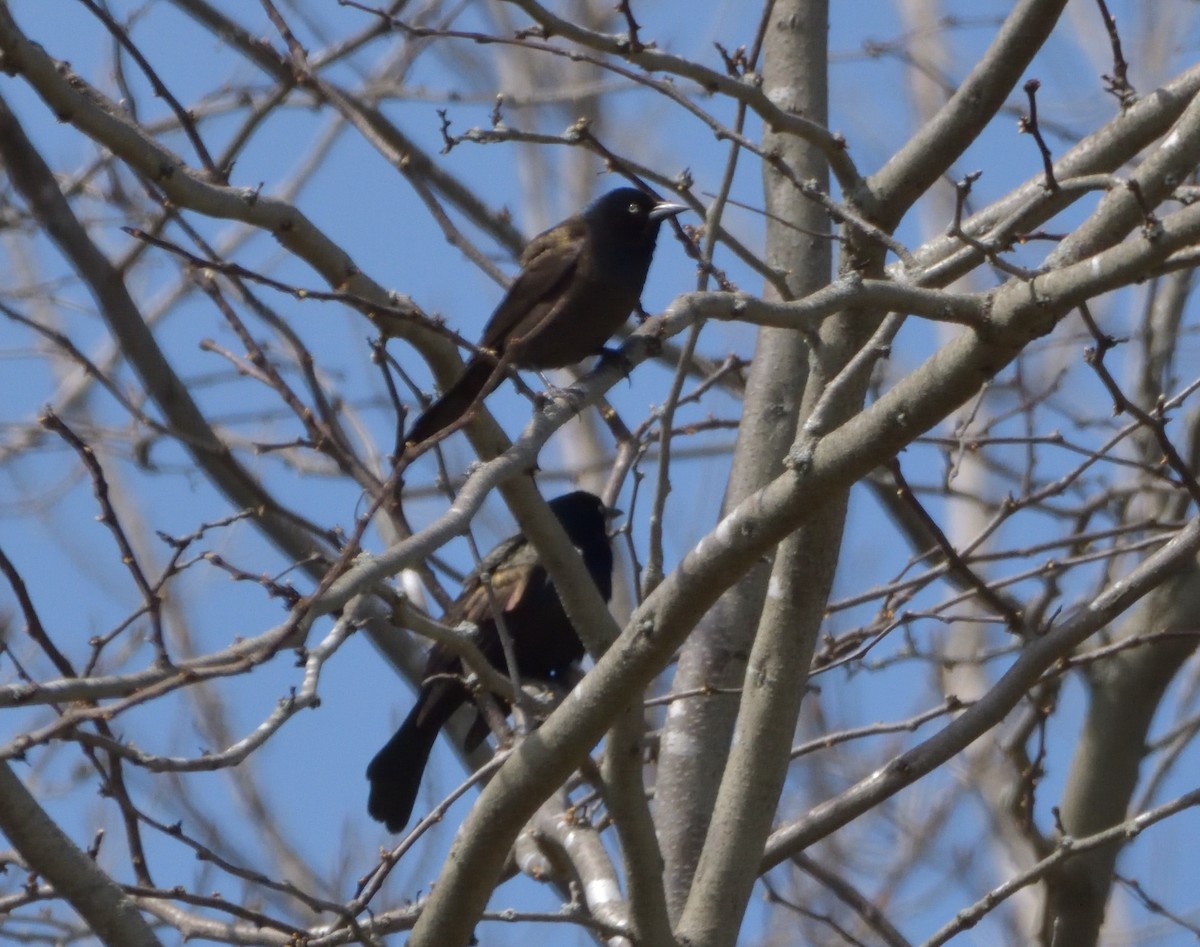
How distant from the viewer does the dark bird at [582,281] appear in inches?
223

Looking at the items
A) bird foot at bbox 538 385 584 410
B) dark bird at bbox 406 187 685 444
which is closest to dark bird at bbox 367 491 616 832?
dark bird at bbox 406 187 685 444

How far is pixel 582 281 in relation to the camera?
574cm

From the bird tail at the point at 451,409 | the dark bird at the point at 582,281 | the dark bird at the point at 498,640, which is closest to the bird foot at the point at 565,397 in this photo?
the bird tail at the point at 451,409

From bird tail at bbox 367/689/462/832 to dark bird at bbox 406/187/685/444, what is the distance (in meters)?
1.31

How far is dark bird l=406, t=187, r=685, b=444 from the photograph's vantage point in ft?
18.6

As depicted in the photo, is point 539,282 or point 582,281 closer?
point 582,281

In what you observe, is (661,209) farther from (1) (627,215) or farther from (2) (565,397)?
(2) (565,397)

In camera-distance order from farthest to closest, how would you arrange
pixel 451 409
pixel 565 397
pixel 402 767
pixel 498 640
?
pixel 498 640, pixel 402 767, pixel 451 409, pixel 565 397

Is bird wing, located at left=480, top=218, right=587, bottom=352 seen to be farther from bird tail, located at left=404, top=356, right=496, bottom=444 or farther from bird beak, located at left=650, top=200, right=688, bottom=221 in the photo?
bird tail, located at left=404, top=356, right=496, bottom=444

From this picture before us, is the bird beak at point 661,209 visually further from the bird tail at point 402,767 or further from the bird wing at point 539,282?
→ the bird tail at point 402,767

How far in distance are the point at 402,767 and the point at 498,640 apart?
2.39 ft

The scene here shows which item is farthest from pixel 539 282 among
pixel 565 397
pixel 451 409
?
pixel 565 397

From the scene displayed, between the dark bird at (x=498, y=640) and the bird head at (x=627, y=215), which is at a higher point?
the bird head at (x=627, y=215)

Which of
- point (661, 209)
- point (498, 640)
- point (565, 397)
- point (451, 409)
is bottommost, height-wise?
point (565, 397)
